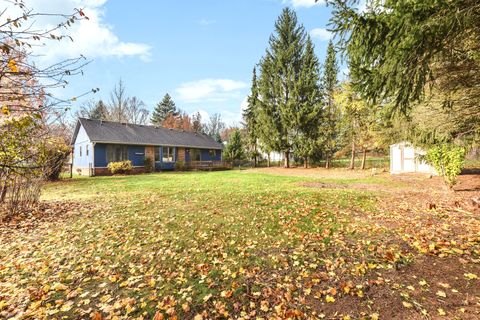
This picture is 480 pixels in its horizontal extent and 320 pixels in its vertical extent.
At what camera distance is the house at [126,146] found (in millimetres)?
22688

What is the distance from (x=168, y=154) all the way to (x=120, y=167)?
6.68 m

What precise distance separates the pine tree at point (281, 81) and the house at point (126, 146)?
32.1 ft

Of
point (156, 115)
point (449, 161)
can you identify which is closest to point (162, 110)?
point (156, 115)

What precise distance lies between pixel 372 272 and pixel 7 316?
5.13m

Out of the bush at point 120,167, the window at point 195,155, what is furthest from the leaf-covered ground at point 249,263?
the window at point 195,155

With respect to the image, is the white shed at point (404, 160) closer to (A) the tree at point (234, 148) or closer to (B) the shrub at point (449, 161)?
(B) the shrub at point (449, 161)

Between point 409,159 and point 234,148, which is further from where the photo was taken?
point 234,148

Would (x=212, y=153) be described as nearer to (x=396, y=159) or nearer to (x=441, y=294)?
(x=396, y=159)

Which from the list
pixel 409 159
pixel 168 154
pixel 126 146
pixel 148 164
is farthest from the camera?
pixel 168 154

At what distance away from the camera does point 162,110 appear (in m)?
56.9

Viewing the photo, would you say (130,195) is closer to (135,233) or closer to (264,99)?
(135,233)

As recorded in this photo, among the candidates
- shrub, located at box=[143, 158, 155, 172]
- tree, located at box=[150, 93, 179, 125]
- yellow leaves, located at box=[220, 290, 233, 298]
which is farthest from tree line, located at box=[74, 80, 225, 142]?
yellow leaves, located at box=[220, 290, 233, 298]

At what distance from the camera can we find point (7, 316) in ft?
10.6

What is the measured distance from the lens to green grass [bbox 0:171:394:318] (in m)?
3.49
